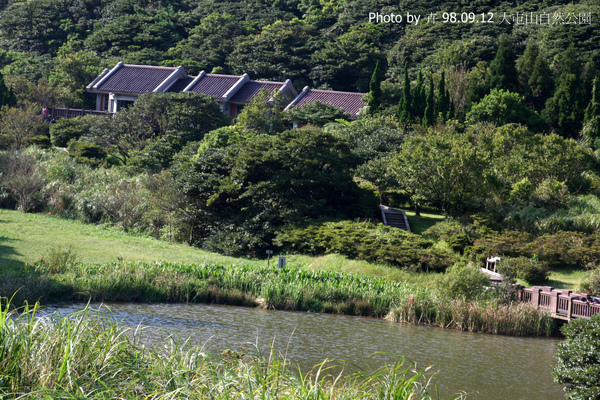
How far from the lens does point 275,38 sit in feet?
200

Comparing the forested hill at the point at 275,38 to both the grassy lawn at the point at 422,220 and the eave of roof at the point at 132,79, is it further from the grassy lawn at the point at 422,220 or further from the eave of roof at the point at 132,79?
the grassy lawn at the point at 422,220

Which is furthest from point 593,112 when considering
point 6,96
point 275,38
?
point 6,96

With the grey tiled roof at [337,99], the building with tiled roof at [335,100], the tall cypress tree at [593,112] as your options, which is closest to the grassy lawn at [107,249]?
the tall cypress tree at [593,112]

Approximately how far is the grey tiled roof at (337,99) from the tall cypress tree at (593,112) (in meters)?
16.5

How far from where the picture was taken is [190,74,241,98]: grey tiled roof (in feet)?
161

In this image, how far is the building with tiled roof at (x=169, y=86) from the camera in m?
49.0

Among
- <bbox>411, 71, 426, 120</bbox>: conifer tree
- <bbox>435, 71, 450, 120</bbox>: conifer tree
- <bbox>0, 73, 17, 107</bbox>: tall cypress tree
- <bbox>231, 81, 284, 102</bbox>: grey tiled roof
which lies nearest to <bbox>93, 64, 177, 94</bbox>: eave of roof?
<bbox>231, 81, 284, 102</bbox>: grey tiled roof

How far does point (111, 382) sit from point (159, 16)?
233ft

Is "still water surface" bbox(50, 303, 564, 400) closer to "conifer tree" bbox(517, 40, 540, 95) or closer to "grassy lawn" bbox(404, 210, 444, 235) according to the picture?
"grassy lawn" bbox(404, 210, 444, 235)

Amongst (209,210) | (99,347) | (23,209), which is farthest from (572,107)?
(99,347)

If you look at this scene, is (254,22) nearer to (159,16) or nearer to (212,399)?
(159,16)

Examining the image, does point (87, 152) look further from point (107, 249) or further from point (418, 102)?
point (418, 102)

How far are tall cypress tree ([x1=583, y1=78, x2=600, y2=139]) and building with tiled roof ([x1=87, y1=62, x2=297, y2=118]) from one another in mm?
23658

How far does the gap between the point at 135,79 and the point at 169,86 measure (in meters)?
3.50
